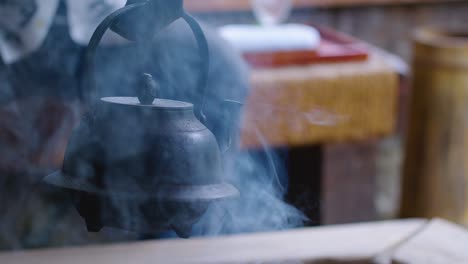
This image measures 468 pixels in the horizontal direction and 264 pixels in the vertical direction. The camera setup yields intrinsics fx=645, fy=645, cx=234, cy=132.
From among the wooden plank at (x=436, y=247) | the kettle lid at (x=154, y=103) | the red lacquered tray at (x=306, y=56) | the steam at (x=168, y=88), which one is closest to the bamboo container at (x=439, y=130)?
the red lacquered tray at (x=306, y=56)

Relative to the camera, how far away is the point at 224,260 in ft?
4.57

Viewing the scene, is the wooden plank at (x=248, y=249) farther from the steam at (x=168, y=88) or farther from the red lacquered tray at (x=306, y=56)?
the red lacquered tray at (x=306, y=56)

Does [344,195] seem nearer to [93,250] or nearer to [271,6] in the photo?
[271,6]

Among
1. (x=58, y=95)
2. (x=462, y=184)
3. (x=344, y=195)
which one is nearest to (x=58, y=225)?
(x=58, y=95)

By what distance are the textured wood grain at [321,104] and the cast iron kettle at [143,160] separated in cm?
175

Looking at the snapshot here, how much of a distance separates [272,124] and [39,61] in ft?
3.16

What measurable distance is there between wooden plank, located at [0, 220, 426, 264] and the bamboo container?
135cm

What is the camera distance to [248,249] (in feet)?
4.74

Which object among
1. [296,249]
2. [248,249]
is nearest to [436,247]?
[296,249]

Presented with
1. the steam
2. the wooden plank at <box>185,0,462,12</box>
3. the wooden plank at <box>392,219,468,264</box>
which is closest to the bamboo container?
the wooden plank at <box>185,0,462,12</box>

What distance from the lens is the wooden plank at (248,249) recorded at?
4.59 feet

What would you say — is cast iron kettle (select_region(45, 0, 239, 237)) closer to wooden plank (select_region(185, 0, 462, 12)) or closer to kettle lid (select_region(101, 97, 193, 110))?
kettle lid (select_region(101, 97, 193, 110))

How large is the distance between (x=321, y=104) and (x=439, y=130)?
0.58 meters

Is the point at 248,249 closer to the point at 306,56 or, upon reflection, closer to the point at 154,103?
the point at 154,103
